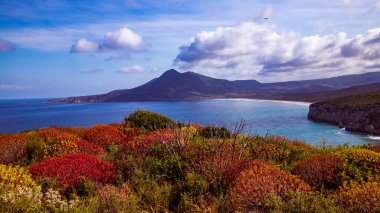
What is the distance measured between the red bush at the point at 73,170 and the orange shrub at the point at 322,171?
598 cm

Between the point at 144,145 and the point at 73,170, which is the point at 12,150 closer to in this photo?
the point at 73,170

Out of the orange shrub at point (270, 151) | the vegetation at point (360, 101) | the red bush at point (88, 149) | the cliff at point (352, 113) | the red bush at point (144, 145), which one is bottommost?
the cliff at point (352, 113)

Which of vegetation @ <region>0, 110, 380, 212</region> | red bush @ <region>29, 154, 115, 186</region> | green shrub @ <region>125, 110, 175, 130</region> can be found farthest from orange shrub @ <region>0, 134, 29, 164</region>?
green shrub @ <region>125, 110, 175, 130</region>

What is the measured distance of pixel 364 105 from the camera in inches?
3511

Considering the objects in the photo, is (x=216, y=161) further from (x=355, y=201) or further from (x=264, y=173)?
(x=355, y=201)

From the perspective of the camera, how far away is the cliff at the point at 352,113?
78.9 meters

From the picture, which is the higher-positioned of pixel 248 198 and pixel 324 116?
pixel 248 198

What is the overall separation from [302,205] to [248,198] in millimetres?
1331

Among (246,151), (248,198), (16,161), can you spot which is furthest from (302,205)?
(16,161)

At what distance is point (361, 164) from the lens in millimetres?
10430

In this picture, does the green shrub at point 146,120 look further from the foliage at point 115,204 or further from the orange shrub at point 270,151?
the foliage at point 115,204

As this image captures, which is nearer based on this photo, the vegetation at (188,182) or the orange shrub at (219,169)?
the vegetation at (188,182)

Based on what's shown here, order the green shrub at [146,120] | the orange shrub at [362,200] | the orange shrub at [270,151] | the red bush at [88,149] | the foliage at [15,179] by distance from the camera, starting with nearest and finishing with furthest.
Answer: the orange shrub at [362,200], the foliage at [15,179], the orange shrub at [270,151], the red bush at [88,149], the green shrub at [146,120]

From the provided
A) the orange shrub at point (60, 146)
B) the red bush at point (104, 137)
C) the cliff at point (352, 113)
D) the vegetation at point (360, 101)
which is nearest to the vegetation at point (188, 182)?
the orange shrub at point (60, 146)
